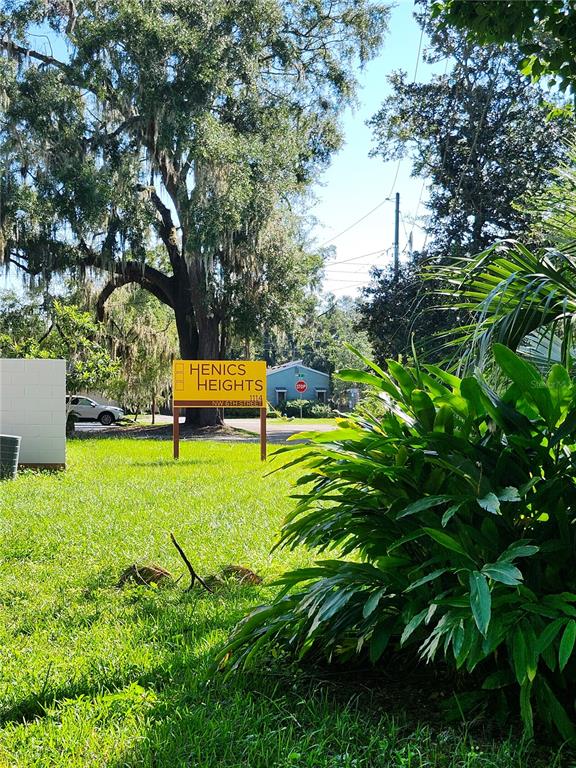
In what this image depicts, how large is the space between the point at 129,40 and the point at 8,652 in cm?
1669

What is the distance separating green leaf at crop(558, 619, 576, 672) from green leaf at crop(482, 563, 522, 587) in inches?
7.1

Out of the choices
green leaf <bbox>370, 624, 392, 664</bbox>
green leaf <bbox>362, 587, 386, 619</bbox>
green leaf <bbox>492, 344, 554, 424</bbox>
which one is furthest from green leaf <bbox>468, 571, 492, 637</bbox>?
green leaf <bbox>492, 344, 554, 424</bbox>

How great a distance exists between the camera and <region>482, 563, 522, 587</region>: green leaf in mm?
2240

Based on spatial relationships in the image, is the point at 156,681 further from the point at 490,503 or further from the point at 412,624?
the point at 490,503

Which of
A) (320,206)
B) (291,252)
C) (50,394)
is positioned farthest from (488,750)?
(320,206)

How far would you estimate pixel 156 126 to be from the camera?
1784 centimetres

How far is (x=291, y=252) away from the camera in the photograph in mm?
21188

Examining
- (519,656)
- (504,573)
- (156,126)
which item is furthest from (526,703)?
(156,126)

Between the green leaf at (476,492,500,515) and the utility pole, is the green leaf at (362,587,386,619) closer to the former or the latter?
the green leaf at (476,492,500,515)

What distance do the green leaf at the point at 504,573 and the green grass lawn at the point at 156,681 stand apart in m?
0.53

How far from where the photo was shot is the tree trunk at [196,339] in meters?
21.6

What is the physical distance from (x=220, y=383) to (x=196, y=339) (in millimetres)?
8888

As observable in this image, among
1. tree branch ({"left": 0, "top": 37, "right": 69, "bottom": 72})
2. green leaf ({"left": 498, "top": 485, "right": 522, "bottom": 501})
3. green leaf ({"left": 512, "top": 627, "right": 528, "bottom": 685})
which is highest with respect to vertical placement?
tree branch ({"left": 0, "top": 37, "right": 69, "bottom": 72})

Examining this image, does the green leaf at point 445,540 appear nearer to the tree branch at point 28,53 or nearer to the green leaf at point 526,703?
the green leaf at point 526,703
